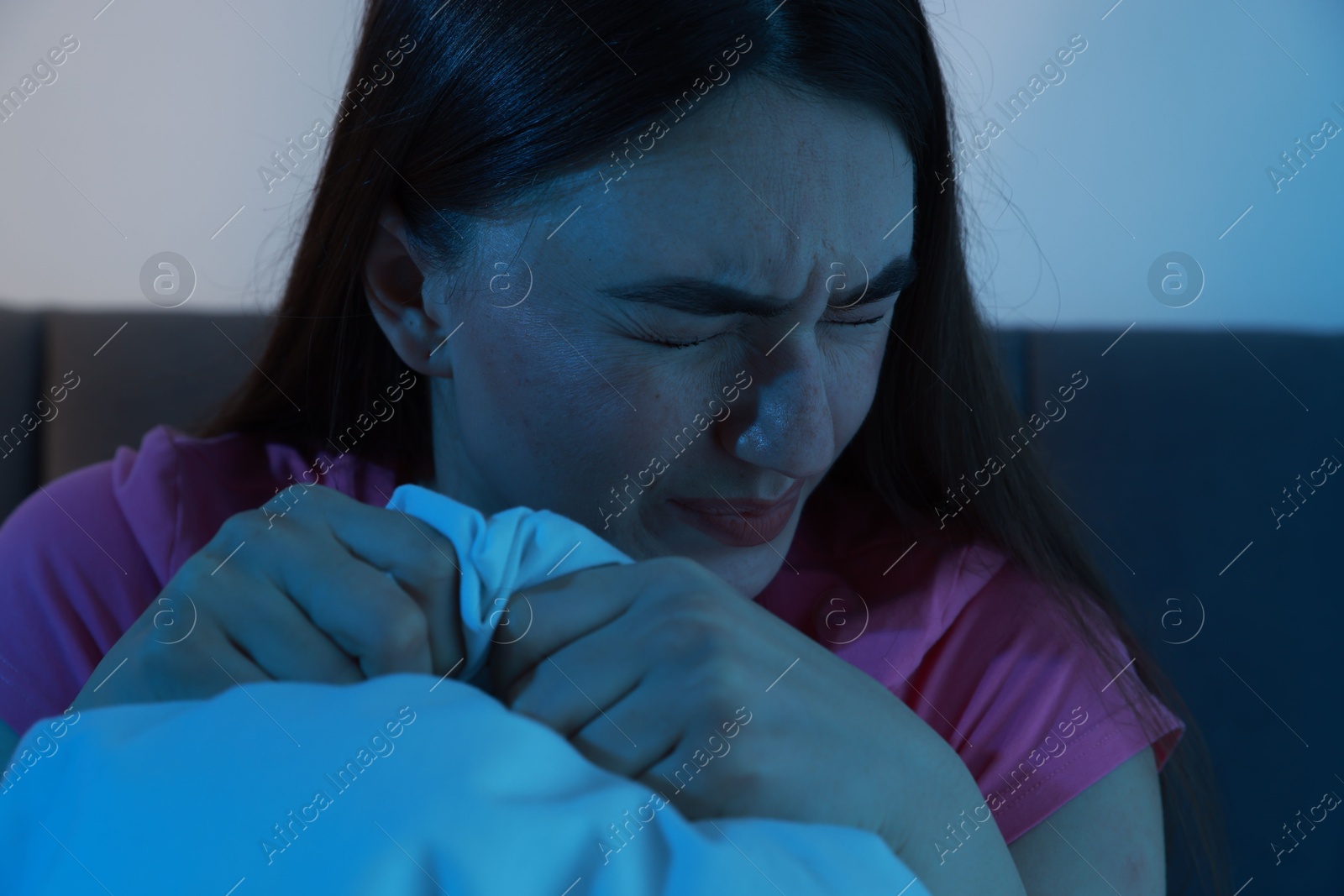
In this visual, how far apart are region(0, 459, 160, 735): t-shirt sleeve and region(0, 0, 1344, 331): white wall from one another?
0.29 m

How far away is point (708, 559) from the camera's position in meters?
0.64

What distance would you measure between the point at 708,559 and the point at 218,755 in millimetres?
331

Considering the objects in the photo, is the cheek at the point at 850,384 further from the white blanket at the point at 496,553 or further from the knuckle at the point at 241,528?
the knuckle at the point at 241,528

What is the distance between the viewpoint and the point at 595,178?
0.54m

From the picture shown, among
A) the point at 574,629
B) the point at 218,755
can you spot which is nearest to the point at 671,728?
the point at 574,629

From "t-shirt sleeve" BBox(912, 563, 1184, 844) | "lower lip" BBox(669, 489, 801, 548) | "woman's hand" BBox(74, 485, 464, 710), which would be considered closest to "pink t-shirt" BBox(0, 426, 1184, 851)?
"t-shirt sleeve" BBox(912, 563, 1184, 844)

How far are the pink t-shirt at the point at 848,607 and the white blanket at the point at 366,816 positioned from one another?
11.7 inches

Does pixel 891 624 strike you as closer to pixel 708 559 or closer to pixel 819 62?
pixel 708 559

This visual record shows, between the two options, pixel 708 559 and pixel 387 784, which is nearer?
pixel 387 784

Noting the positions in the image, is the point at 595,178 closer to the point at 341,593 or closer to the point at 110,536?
the point at 341,593

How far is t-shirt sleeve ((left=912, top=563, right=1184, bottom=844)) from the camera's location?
648mm

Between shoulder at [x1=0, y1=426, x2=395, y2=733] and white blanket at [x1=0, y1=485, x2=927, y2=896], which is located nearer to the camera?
white blanket at [x1=0, y1=485, x2=927, y2=896]

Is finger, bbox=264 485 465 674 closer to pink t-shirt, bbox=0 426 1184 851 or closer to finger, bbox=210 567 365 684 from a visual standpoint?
finger, bbox=210 567 365 684

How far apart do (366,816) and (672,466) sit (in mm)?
290
